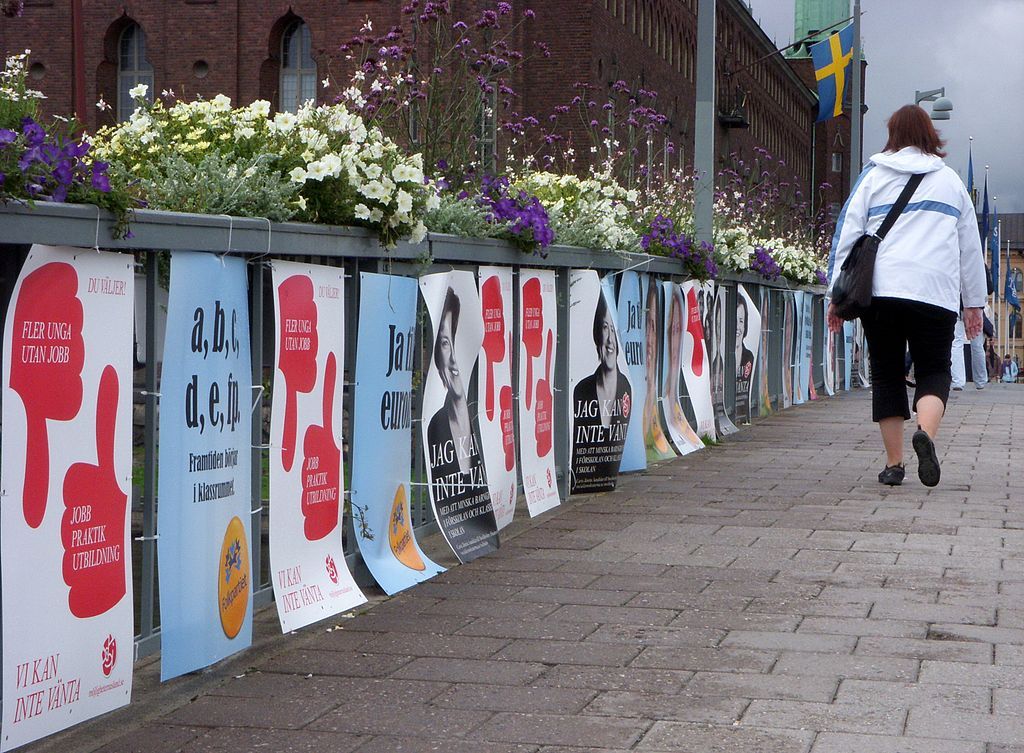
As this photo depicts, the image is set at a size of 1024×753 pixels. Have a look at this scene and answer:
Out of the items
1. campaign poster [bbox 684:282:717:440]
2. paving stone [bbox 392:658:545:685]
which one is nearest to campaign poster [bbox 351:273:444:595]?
paving stone [bbox 392:658:545:685]

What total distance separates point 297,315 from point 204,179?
584mm

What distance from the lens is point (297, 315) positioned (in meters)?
5.79

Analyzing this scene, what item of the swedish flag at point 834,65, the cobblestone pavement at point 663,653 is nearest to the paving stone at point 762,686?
the cobblestone pavement at point 663,653

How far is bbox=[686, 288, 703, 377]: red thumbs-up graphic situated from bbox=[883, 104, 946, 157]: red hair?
2910 mm

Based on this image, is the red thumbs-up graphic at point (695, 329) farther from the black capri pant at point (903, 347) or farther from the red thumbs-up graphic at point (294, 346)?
the red thumbs-up graphic at point (294, 346)

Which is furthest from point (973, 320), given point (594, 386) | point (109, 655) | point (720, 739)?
point (109, 655)

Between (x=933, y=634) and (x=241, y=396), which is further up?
(x=241, y=396)

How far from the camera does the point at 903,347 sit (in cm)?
993

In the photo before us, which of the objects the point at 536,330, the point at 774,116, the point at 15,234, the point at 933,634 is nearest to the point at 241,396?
the point at 15,234

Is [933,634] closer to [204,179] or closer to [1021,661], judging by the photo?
[1021,661]

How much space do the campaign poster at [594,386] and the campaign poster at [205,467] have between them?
4255mm

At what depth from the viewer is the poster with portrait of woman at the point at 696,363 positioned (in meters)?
12.7

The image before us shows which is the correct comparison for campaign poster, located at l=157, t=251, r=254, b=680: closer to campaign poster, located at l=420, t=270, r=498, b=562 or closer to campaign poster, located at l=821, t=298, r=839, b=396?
campaign poster, located at l=420, t=270, r=498, b=562

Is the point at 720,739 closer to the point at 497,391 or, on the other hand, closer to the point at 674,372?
the point at 497,391
